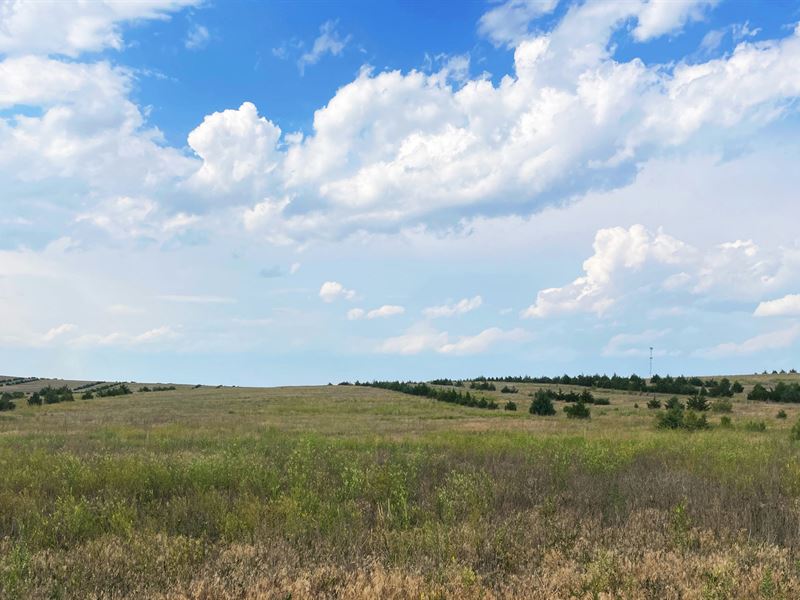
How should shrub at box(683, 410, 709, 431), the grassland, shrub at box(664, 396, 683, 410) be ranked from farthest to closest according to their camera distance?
shrub at box(664, 396, 683, 410) → shrub at box(683, 410, 709, 431) → the grassland

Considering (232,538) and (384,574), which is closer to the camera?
(384,574)

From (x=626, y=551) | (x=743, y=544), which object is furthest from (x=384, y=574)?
(x=743, y=544)

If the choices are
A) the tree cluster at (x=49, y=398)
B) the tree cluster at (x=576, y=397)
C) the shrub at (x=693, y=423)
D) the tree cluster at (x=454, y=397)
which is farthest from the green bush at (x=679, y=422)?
the tree cluster at (x=49, y=398)

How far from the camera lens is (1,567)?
17.3 ft

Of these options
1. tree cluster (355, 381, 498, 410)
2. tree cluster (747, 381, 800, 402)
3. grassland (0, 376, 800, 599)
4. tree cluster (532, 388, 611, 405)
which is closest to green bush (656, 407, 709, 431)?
grassland (0, 376, 800, 599)

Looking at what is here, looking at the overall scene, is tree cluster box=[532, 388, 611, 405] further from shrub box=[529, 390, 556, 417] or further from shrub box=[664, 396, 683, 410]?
shrub box=[664, 396, 683, 410]

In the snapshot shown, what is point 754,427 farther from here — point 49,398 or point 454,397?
point 49,398

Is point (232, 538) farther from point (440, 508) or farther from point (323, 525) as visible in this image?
point (440, 508)

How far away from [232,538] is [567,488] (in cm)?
519

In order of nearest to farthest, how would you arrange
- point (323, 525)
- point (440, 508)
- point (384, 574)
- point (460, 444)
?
point (384, 574)
point (323, 525)
point (440, 508)
point (460, 444)

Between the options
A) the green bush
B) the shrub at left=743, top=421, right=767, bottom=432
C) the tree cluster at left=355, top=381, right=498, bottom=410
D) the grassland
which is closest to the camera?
the grassland

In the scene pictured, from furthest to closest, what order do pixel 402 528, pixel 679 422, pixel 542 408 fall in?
pixel 542 408, pixel 679 422, pixel 402 528

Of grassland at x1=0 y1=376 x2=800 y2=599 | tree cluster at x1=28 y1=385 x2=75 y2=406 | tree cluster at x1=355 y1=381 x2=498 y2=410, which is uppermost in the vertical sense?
grassland at x1=0 y1=376 x2=800 y2=599

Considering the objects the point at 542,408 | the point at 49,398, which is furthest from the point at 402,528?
the point at 49,398
